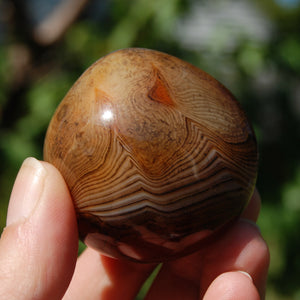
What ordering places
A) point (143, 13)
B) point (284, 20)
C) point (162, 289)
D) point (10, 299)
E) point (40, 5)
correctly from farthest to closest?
point (40, 5) < point (284, 20) < point (143, 13) < point (162, 289) < point (10, 299)

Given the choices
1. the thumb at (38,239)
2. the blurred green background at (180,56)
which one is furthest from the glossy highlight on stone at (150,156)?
the blurred green background at (180,56)

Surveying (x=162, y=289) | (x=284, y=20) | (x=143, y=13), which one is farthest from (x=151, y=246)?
(x=284, y=20)

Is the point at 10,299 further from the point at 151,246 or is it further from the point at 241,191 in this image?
the point at 241,191

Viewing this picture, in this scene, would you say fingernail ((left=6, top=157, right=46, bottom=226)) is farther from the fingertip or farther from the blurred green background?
the blurred green background

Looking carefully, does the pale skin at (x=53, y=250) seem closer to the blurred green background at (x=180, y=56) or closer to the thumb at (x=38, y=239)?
the thumb at (x=38, y=239)

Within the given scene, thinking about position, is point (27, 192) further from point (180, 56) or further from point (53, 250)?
point (180, 56)

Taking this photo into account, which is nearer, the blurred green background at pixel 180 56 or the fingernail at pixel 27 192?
the fingernail at pixel 27 192
